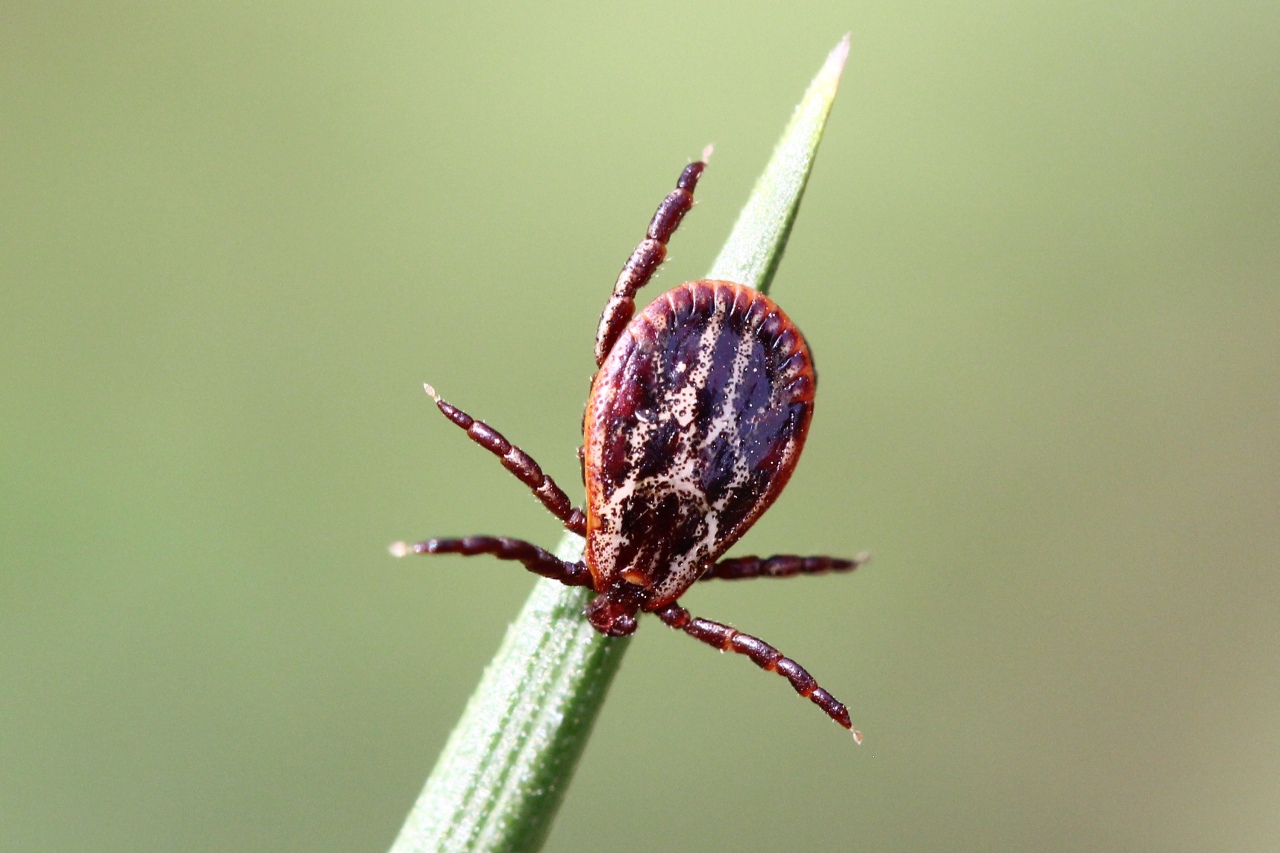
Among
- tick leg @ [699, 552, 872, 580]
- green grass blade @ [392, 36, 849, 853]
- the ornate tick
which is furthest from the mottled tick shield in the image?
green grass blade @ [392, 36, 849, 853]

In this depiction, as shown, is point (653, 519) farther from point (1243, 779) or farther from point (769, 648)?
point (1243, 779)

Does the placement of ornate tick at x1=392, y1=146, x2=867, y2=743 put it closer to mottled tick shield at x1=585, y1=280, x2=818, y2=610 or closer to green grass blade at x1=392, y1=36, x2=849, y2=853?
mottled tick shield at x1=585, y1=280, x2=818, y2=610

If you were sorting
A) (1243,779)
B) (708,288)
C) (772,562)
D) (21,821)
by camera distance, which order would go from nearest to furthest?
(708,288) → (772,562) → (21,821) → (1243,779)

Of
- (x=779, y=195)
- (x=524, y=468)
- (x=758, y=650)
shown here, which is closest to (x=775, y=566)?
(x=758, y=650)

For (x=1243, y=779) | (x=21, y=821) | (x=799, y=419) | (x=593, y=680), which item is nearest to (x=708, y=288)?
(x=799, y=419)

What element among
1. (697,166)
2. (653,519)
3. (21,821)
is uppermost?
(697,166)

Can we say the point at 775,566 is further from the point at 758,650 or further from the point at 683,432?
the point at 683,432

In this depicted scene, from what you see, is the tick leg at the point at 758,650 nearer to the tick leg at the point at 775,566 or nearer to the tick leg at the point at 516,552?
the tick leg at the point at 775,566

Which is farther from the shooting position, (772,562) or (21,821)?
Result: (21,821)
